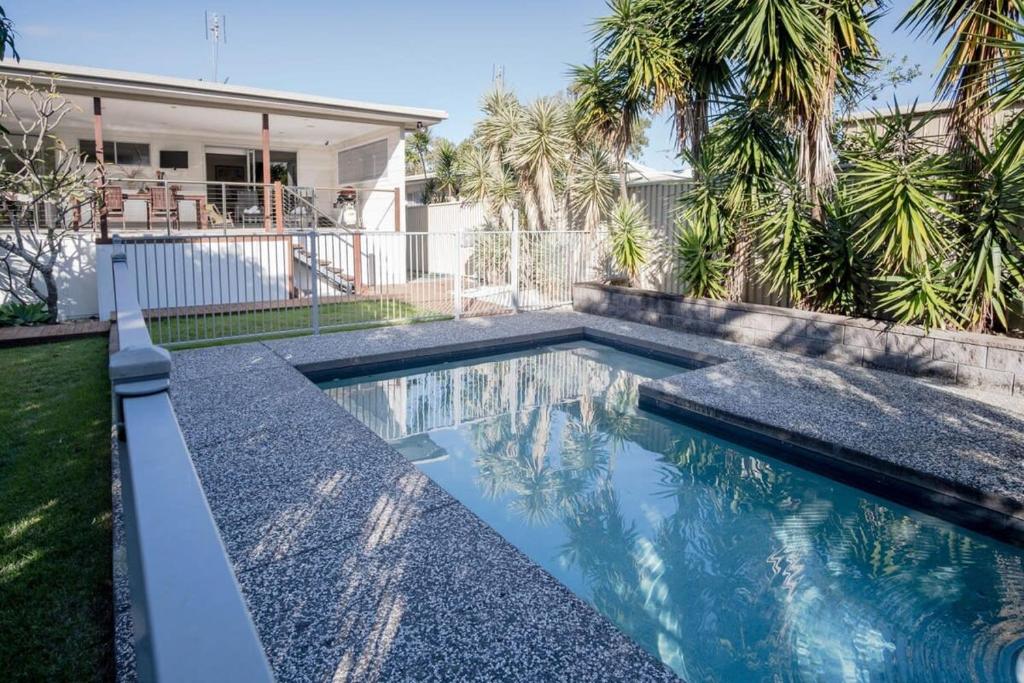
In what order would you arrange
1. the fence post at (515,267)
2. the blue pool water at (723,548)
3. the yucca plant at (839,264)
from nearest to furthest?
the blue pool water at (723,548), the yucca plant at (839,264), the fence post at (515,267)

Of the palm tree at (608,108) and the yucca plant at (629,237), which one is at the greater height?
the palm tree at (608,108)

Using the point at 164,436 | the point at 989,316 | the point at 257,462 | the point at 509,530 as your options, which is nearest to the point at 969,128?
the point at 989,316

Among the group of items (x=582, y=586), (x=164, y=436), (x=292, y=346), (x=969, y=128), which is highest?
(x=969, y=128)

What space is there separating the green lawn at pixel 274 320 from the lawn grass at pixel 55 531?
2.80m

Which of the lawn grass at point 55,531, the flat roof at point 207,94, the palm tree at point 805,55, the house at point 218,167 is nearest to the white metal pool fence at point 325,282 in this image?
the house at point 218,167

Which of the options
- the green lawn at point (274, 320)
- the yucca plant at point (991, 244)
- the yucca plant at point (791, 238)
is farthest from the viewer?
the green lawn at point (274, 320)

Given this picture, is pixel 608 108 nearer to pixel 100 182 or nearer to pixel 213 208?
pixel 100 182

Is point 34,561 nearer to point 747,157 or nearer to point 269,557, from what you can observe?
point 269,557

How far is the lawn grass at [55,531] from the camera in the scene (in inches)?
91.5

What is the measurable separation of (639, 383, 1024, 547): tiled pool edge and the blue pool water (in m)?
0.09

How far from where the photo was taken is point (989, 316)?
658 centimetres

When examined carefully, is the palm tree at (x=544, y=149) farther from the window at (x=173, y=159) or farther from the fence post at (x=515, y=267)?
the window at (x=173, y=159)

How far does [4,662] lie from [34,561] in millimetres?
771

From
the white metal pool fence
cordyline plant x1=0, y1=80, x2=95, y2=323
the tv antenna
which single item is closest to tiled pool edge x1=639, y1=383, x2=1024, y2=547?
the white metal pool fence
